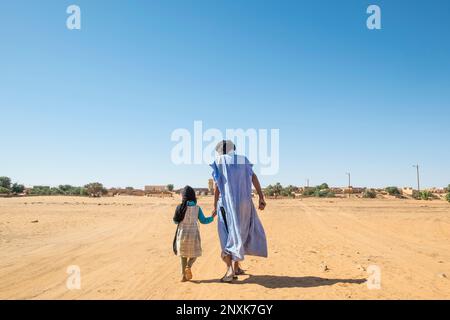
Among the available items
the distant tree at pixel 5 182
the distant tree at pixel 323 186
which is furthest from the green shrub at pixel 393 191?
the distant tree at pixel 5 182

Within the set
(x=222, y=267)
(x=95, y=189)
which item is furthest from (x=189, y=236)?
(x=95, y=189)

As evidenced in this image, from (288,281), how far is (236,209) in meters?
1.46

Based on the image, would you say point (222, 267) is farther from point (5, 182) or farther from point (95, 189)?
point (5, 182)

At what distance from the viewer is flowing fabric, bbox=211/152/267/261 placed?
6.45 metres

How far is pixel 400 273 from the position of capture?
267 inches

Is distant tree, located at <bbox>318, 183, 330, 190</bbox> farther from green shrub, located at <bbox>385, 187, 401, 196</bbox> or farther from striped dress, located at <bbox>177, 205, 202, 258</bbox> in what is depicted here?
striped dress, located at <bbox>177, 205, 202, 258</bbox>

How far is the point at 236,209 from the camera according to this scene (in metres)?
6.48

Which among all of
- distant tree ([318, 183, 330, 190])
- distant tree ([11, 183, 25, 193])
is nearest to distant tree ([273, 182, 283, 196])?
distant tree ([318, 183, 330, 190])

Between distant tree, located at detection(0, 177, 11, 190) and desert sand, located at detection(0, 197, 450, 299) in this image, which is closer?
desert sand, located at detection(0, 197, 450, 299)

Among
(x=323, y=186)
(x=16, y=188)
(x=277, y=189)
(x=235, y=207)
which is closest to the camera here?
(x=235, y=207)

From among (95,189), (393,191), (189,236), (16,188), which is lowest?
(189,236)
